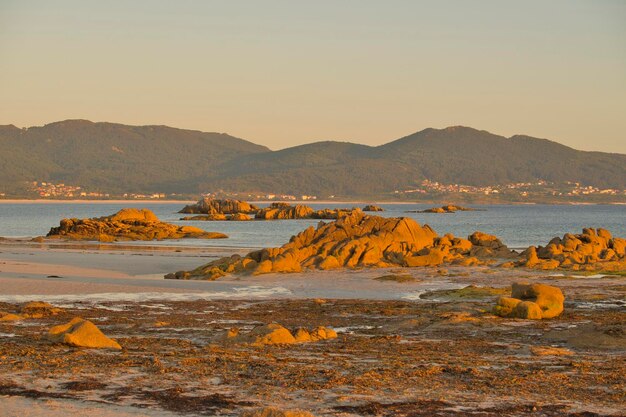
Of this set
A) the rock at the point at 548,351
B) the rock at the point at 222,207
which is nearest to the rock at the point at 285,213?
the rock at the point at 222,207

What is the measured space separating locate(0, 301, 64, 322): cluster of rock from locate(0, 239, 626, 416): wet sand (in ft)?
1.58

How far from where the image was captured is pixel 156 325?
18656 millimetres

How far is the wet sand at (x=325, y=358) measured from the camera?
11.2 meters

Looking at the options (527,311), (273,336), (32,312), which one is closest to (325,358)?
(273,336)

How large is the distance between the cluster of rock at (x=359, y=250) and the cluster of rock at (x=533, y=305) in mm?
14066

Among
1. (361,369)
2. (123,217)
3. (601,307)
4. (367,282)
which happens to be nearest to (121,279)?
(367,282)

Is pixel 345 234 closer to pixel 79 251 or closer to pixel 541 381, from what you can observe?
pixel 79 251

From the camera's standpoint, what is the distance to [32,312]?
67.2ft

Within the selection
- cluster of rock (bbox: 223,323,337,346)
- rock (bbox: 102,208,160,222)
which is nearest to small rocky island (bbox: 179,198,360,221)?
rock (bbox: 102,208,160,222)

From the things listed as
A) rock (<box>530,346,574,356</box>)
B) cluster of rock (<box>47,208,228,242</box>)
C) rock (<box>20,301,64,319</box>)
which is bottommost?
cluster of rock (<box>47,208,228,242</box>)

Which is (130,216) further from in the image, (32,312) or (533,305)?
(533,305)

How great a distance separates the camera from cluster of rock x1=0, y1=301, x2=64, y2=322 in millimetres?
19547

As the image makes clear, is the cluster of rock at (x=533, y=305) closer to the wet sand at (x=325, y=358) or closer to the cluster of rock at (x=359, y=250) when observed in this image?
the wet sand at (x=325, y=358)

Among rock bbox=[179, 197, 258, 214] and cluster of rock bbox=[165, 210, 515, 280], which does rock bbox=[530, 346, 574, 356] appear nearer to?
cluster of rock bbox=[165, 210, 515, 280]
